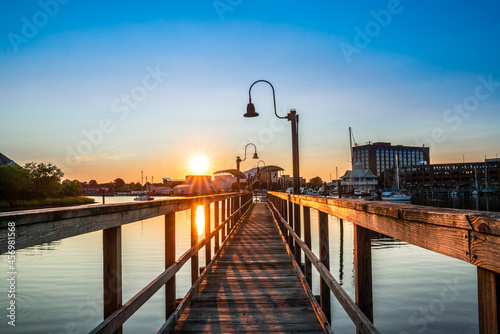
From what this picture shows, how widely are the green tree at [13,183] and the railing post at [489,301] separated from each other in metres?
65.4

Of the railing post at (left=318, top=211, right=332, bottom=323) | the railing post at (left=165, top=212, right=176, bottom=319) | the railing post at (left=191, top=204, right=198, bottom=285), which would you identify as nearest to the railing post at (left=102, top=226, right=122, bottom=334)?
the railing post at (left=165, top=212, right=176, bottom=319)

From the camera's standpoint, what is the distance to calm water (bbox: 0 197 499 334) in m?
8.98

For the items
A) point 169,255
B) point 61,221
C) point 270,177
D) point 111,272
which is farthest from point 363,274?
point 270,177

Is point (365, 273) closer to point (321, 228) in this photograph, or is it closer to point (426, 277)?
point (321, 228)

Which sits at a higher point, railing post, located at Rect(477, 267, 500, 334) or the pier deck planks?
railing post, located at Rect(477, 267, 500, 334)

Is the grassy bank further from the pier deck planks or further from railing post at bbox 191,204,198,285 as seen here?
railing post at bbox 191,204,198,285

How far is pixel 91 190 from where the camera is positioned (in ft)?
481

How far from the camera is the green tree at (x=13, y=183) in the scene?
55.5m

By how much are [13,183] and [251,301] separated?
6232cm

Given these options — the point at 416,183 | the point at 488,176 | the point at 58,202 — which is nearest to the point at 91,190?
the point at 58,202

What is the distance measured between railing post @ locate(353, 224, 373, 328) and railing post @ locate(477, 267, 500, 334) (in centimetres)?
125

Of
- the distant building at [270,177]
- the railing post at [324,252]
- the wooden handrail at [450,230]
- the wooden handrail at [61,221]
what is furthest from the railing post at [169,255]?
the distant building at [270,177]

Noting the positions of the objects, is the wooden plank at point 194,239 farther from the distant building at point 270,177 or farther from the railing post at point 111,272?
the distant building at point 270,177

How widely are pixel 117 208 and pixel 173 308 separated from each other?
1.90 m
